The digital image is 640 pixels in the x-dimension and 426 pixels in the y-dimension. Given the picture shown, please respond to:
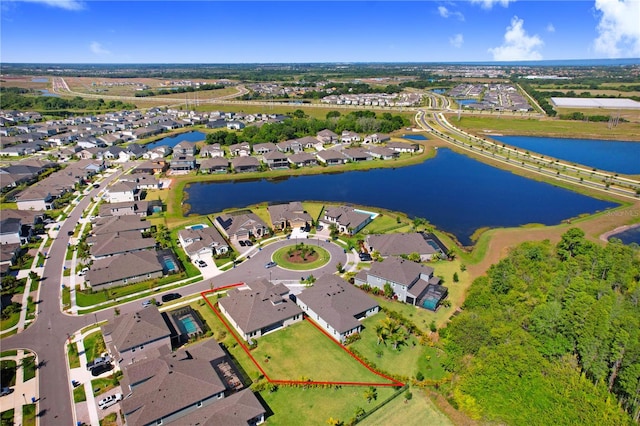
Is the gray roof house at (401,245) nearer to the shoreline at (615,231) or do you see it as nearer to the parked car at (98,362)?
the shoreline at (615,231)

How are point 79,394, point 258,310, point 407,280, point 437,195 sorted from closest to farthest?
point 79,394
point 258,310
point 407,280
point 437,195

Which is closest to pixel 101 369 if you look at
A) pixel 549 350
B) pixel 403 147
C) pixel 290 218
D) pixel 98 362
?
pixel 98 362

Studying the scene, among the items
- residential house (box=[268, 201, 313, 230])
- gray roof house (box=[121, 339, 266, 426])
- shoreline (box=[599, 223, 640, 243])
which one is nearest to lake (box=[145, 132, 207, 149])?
residential house (box=[268, 201, 313, 230])

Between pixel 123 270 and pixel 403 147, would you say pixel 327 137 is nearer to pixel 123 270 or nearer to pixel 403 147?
pixel 403 147

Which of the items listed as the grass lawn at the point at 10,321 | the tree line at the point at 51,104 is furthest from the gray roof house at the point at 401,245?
the tree line at the point at 51,104

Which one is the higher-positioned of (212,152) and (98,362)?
(212,152)

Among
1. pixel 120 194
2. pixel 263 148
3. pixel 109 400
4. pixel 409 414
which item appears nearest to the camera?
pixel 409 414

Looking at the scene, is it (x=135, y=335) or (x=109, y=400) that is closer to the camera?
(x=109, y=400)
